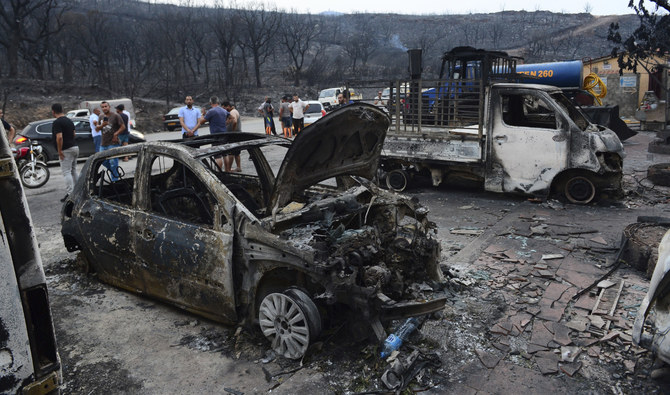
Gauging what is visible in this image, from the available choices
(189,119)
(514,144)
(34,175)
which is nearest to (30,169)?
(34,175)

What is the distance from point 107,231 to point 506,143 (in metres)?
6.40

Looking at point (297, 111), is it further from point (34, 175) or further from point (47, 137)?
point (34, 175)

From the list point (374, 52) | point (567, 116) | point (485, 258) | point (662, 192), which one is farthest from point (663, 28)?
point (374, 52)

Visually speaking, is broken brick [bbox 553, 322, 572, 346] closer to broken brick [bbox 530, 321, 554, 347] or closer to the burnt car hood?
broken brick [bbox 530, 321, 554, 347]

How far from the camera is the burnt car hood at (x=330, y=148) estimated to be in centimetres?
396

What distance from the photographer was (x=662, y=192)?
8.63 meters

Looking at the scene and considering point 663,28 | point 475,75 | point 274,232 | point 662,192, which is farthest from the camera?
point 475,75

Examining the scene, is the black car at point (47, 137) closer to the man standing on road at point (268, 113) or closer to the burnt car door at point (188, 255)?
the man standing on road at point (268, 113)

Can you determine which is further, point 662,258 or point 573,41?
point 573,41

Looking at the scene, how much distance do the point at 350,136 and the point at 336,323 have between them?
167 cm

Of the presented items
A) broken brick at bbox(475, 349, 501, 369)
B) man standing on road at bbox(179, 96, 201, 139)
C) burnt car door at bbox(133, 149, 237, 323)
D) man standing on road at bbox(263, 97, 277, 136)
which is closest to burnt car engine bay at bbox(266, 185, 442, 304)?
burnt car door at bbox(133, 149, 237, 323)

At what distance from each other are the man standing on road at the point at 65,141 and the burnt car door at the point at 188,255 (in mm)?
5770

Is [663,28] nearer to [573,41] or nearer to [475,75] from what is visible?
[475,75]

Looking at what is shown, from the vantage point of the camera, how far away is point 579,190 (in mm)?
7934
